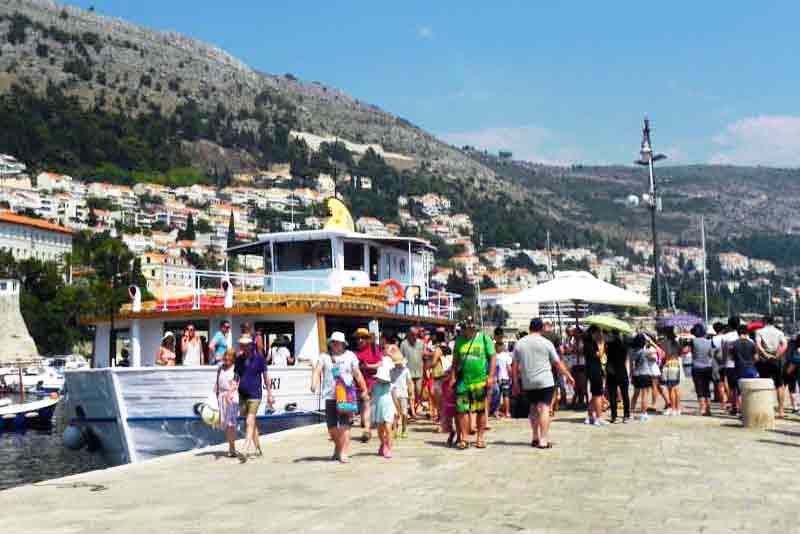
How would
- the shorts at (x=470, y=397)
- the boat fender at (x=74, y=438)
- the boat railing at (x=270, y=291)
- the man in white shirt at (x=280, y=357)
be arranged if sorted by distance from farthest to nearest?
the boat fender at (x=74, y=438), the boat railing at (x=270, y=291), the man in white shirt at (x=280, y=357), the shorts at (x=470, y=397)

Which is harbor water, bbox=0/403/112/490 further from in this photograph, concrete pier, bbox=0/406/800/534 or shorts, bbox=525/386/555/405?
shorts, bbox=525/386/555/405

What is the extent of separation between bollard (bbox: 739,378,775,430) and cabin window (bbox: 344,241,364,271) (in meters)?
10.8

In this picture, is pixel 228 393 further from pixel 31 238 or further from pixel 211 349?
pixel 31 238

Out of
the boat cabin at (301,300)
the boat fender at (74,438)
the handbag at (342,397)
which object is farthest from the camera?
the boat fender at (74,438)

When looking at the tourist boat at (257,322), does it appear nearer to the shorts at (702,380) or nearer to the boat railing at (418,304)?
the boat railing at (418,304)

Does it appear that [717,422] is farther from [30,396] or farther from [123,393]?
[30,396]

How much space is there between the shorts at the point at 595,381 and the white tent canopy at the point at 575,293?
131 inches

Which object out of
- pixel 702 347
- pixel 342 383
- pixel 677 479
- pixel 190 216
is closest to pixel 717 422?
pixel 702 347

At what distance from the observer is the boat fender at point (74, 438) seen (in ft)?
60.0

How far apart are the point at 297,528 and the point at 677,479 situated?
147 inches

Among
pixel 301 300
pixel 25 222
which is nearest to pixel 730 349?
pixel 301 300

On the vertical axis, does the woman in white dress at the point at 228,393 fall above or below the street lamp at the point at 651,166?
below

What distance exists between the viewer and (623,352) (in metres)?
12.9

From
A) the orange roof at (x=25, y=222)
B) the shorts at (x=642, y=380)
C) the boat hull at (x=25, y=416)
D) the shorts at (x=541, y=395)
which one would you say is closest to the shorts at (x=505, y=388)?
the shorts at (x=642, y=380)
